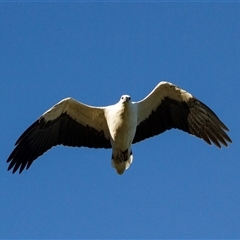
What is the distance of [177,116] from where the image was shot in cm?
1120

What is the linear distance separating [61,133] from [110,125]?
3.67ft

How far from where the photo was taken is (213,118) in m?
11.1

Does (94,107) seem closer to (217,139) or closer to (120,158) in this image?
(120,158)

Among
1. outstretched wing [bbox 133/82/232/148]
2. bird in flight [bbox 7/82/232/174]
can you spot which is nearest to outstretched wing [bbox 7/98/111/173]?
bird in flight [bbox 7/82/232/174]

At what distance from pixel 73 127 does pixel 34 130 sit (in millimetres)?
750

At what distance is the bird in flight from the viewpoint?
10.9 m

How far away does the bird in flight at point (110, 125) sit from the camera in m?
10.9

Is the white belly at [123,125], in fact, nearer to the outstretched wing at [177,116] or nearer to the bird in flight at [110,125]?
the bird in flight at [110,125]

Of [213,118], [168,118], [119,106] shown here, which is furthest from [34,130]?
[213,118]

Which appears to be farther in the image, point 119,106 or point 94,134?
point 94,134

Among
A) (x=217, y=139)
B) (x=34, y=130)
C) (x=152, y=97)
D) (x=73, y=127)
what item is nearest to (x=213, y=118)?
(x=217, y=139)

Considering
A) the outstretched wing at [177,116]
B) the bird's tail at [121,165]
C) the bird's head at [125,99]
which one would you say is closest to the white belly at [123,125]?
the bird's head at [125,99]

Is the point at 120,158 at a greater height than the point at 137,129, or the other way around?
the point at 137,129

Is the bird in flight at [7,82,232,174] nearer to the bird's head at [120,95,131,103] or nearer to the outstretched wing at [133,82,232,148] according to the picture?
the outstretched wing at [133,82,232,148]
